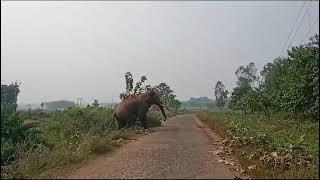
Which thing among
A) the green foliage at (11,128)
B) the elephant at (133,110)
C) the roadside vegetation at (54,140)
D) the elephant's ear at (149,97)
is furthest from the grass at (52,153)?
the elephant's ear at (149,97)

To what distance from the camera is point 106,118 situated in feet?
86.9

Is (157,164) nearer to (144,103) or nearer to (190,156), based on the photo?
(190,156)

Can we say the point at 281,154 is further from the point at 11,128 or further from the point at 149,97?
the point at 149,97

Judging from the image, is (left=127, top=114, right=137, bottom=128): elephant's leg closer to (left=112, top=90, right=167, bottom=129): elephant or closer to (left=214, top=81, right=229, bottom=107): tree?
(left=112, top=90, right=167, bottom=129): elephant

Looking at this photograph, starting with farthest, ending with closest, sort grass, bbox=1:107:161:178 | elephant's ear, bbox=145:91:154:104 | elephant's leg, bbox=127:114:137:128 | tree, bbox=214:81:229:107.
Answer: tree, bbox=214:81:229:107, elephant's ear, bbox=145:91:154:104, elephant's leg, bbox=127:114:137:128, grass, bbox=1:107:161:178

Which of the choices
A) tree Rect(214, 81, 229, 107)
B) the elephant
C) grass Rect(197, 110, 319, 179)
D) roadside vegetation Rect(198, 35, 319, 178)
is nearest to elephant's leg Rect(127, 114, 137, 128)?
the elephant

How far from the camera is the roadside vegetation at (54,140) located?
11.1 metres

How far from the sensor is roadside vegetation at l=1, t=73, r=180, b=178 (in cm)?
Result: 1106

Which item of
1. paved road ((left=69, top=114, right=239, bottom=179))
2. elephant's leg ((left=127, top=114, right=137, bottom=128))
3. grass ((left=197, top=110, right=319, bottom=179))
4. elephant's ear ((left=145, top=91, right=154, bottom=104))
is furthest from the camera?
elephant's ear ((left=145, top=91, right=154, bottom=104))

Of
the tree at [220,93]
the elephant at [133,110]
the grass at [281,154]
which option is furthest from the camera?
the tree at [220,93]

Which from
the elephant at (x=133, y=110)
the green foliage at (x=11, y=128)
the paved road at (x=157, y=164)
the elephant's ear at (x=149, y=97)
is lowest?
the paved road at (x=157, y=164)

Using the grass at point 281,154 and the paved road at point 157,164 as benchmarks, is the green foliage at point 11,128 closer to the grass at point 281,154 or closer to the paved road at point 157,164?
the paved road at point 157,164

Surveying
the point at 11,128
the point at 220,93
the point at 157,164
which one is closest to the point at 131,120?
the point at 11,128

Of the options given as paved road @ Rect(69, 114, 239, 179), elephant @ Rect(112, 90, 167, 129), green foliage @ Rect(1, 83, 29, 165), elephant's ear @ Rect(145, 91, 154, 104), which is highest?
elephant's ear @ Rect(145, 91, 154, 104)
